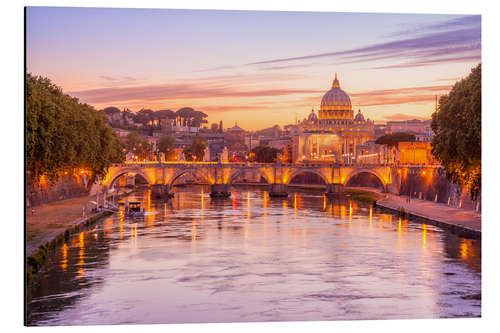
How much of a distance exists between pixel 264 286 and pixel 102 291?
428 cm

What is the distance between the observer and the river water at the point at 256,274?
1700 cm

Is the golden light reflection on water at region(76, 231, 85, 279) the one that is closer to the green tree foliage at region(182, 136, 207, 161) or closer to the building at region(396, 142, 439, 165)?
the building at region(396, 142, 439, 165)

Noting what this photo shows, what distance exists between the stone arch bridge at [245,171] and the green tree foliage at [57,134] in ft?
46.4

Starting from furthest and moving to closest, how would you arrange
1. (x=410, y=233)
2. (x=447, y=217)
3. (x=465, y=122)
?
(x=447, y=217) < (x=410, y=233) < (x=465, y=122)

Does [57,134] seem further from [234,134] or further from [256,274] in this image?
[234,134]

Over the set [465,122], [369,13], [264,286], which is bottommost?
[264,286]

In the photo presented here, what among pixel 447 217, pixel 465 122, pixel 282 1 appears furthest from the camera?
pixel 447 217

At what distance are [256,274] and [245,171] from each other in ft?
147

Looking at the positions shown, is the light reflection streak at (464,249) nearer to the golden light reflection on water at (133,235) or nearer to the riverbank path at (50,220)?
the golden light reflection on water at (133,235)

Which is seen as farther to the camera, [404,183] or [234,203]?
[404,183]

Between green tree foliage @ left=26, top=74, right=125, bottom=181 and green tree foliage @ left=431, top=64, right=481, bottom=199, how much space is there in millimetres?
12977
